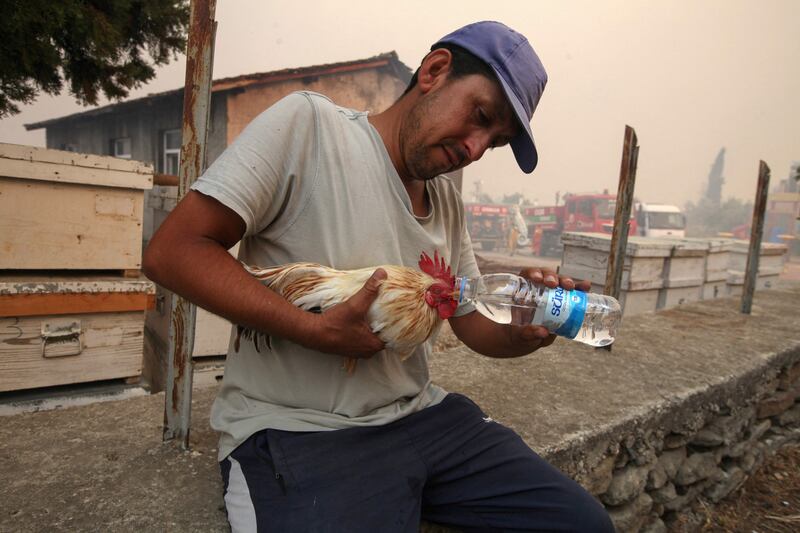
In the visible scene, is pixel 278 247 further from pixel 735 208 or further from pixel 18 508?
pixel 735 208

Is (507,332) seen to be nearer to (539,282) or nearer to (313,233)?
(539,282)

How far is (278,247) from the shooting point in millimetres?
1489

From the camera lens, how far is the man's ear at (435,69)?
1.53m

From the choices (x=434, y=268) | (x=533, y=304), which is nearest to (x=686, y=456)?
(x=533, y=304)

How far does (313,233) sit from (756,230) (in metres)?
5.72

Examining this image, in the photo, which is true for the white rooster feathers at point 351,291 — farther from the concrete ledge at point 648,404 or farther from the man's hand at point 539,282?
the concrete ledge at point 648,404

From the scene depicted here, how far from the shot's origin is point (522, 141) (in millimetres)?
1666

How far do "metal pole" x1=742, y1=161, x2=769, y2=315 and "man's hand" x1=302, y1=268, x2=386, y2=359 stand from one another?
17.9 feet

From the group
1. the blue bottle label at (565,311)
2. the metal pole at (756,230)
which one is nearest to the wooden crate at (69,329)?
the blue bottle label at (565,311)

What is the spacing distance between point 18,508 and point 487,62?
6.29ft

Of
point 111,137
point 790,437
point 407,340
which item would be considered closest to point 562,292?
point 407,340

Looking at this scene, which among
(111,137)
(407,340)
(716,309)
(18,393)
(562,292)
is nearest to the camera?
(407,340)

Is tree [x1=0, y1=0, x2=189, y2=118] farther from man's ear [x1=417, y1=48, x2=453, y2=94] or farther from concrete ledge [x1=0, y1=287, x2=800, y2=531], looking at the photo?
man's ear [x1=417, y1=48, x2=453, y2=94]

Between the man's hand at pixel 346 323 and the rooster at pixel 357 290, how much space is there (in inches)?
3.0
